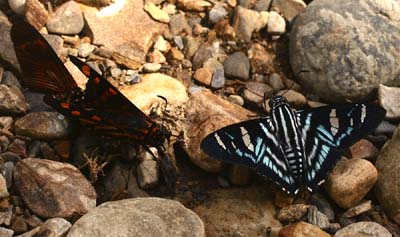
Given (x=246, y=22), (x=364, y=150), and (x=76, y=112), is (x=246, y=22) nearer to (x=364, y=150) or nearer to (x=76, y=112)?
(x=364, y=150)

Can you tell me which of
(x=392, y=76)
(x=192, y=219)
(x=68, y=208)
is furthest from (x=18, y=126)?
(x=392, y=76)

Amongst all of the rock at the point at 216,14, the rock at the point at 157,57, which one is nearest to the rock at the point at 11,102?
the rock at the point at 157,57

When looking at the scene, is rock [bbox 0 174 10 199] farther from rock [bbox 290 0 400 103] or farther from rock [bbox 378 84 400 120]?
rock [bbox 378 84 400 120]

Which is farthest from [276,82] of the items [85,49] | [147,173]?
[85,49]

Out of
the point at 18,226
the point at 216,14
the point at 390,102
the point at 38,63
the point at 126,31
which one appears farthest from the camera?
the point at 216,14

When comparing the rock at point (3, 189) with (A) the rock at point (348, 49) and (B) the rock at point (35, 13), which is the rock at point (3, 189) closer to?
(B) the rock at point (35, 13)

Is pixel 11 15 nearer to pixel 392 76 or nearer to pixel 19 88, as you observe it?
pixel 19 88
